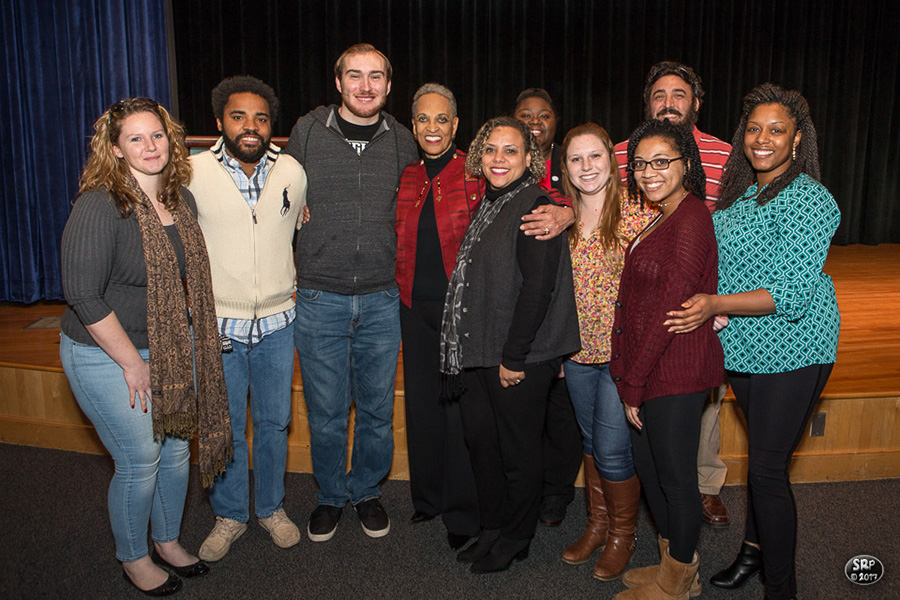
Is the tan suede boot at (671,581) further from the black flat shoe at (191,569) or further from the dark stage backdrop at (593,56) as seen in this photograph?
the dark stage backdrop at (593,56)

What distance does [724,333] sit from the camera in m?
1.98

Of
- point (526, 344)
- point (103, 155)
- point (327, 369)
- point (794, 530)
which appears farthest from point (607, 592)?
point (103, 155)

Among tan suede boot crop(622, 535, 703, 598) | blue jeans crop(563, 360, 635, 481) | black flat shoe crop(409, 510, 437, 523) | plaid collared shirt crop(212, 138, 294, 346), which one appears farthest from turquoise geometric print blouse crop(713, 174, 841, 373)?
plaid collared shirt crop(212, 138, 294, 346)

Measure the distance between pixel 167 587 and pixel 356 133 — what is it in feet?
5.38

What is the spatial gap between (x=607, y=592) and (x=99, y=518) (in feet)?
6.44

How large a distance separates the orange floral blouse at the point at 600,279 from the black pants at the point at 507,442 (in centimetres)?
14

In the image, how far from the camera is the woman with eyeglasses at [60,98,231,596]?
1882mm

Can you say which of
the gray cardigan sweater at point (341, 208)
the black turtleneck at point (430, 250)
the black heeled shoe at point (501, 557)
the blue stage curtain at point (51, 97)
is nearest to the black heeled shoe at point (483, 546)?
the black heeled shoe at point (501, 557)

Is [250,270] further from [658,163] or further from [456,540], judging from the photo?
[658,163]

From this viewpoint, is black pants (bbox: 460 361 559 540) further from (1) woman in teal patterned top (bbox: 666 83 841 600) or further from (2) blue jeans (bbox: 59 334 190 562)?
(2) blue jeans (bbox: 59 334 190 562)

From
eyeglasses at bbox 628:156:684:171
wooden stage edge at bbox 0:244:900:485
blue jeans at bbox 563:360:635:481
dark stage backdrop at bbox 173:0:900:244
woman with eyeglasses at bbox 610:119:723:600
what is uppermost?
dark stage backdrop at bbox 173:0:900:244

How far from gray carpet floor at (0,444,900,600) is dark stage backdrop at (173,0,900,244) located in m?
4.41

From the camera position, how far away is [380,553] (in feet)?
8.10

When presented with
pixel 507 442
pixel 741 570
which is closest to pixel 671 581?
pixel 741 570
